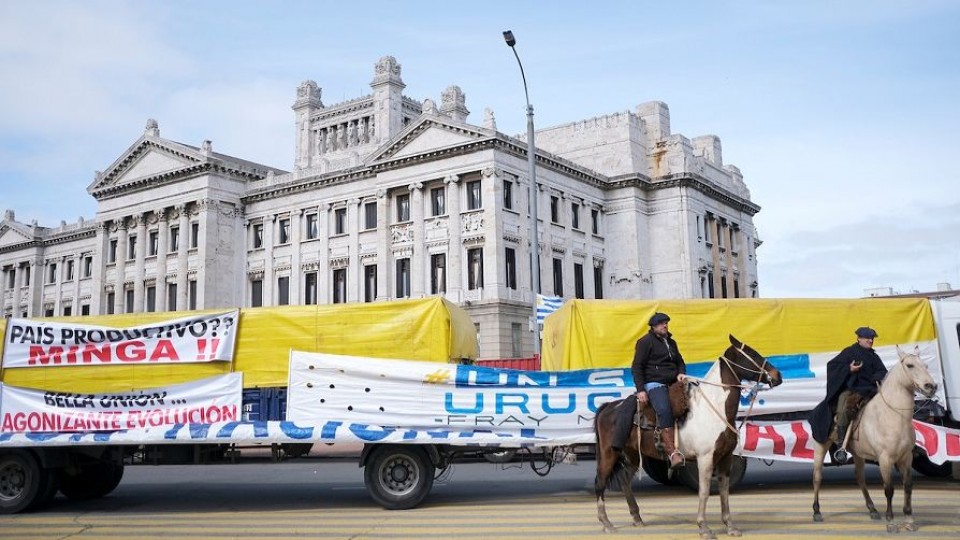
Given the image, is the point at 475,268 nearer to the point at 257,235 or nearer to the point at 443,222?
the point at 443,222

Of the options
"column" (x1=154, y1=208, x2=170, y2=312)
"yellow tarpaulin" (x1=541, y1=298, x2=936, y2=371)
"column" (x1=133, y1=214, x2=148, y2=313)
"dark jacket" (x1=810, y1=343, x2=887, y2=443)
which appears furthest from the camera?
"column" (x1=133, y1=214, x2=148, y2=313)

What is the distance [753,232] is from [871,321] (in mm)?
47968

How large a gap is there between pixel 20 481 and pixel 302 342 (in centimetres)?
464

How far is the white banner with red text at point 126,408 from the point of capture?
40.0 feet

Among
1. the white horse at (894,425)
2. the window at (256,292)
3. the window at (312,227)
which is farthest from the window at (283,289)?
the white horse at (894,425)

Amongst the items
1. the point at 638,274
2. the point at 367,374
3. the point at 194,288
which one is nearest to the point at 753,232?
the point at 638,274

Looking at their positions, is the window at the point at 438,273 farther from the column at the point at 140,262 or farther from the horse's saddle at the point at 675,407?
the horse's saddle at the point at 675,407

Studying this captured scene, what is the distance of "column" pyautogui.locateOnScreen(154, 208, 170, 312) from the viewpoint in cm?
5116

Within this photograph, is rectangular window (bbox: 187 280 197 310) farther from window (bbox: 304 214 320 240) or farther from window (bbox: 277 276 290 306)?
window (bbox: 304 214 320 240)

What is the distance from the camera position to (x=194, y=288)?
50.3 m

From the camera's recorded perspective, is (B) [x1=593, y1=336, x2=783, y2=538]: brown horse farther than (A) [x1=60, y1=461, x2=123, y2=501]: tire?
No

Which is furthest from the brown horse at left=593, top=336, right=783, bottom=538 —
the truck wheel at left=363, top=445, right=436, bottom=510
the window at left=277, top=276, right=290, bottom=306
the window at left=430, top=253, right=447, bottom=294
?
the window at left=277, top=276, right=290, bottom=306

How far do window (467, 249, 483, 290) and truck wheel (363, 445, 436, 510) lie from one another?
97.1 ft

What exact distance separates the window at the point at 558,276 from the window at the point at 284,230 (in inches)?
657
